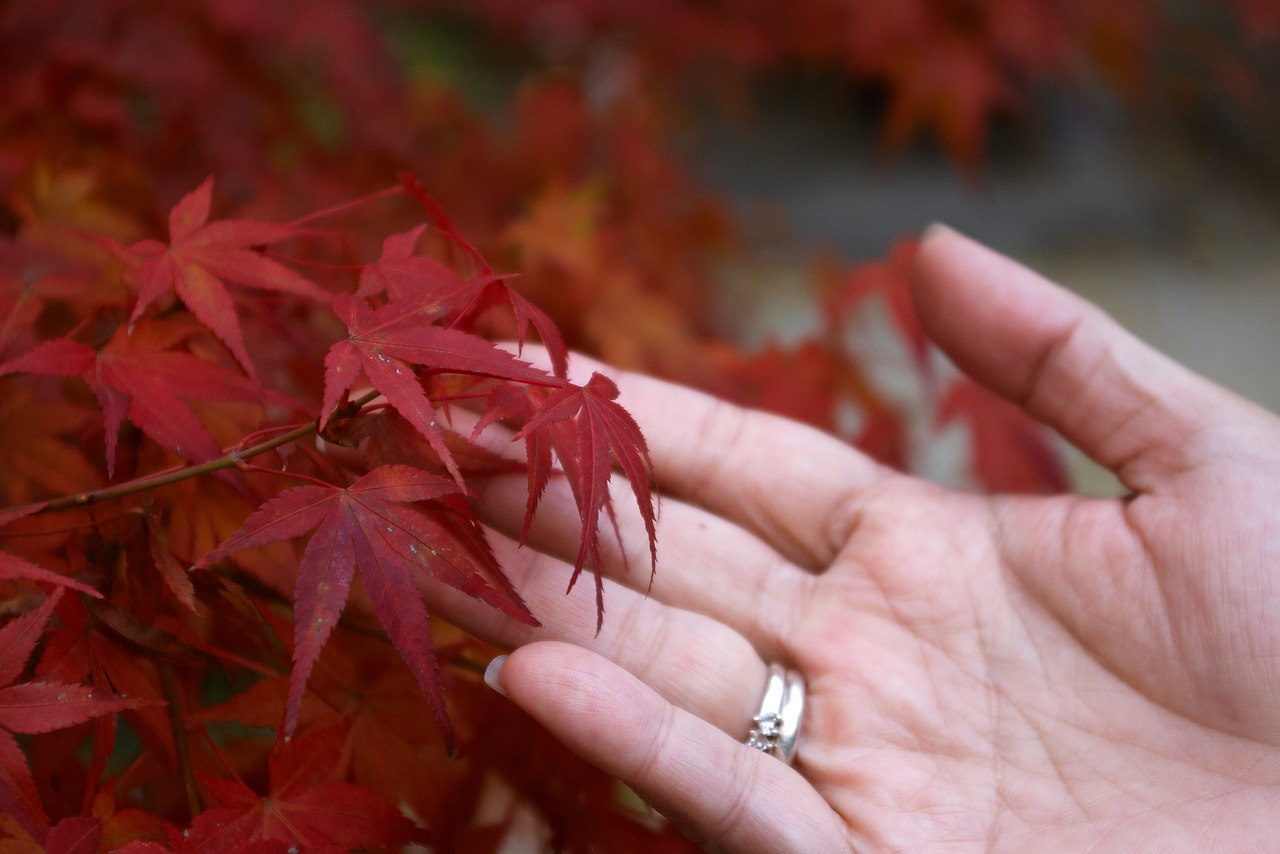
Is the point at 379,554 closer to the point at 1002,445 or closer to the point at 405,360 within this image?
the point at 405,360

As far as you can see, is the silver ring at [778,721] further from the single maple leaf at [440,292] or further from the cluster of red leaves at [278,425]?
the single maple leaf at [440,292]

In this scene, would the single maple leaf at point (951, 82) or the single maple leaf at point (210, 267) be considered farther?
the single maple leaf at point (951, 82)

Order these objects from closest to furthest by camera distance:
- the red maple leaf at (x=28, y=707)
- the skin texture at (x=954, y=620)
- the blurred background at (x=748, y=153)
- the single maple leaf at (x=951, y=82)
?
the red maple leaf at (x=28, y=707) < the skin texture at (x=954, y=620) < the blurred background at (x=748, y=153) < the single maple leaf at (x=951, y=82)

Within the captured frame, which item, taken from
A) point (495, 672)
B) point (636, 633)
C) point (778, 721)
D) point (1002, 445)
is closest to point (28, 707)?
point (495, 672)

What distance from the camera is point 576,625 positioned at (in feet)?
2.95

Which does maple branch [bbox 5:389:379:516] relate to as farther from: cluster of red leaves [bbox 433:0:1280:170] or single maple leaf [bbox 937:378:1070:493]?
cluster of red leaves [bbox 433:0:1280:170]

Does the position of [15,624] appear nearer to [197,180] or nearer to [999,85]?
[197,180]

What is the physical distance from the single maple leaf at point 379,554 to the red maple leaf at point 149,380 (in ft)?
0.42

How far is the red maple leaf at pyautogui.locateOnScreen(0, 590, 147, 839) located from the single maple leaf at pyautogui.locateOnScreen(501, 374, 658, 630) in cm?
31

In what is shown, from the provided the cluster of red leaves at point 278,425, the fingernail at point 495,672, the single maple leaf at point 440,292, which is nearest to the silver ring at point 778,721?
the cluster of red leaves at point 278,425

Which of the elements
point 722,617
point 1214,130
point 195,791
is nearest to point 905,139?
point 1214,130

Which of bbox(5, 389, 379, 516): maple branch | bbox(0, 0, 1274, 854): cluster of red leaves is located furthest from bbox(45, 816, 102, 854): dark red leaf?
bbox(5, 389, 379, 516): maple branch

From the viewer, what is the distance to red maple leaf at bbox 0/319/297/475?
2.35 feet

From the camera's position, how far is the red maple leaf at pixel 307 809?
707mm
